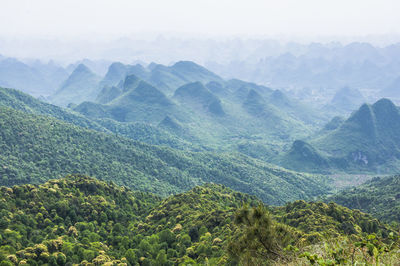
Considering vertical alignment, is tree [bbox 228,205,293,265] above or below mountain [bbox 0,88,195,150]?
above

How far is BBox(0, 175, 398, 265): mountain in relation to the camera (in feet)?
108

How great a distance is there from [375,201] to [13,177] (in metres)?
103

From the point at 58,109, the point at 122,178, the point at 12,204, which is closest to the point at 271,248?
the point at 12,204

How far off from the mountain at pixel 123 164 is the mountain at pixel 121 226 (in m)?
48.6

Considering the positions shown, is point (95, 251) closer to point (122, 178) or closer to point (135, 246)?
point (135, 246)

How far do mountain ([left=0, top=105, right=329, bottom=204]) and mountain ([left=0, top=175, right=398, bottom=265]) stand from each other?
48.6 meters

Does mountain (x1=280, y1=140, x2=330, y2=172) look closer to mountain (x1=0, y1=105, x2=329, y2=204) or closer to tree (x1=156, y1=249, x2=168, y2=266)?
mountain (x1=0, y1=105, x2=329, y2=204)

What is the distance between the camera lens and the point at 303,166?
180m

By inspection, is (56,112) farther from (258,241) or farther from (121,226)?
(258,241)

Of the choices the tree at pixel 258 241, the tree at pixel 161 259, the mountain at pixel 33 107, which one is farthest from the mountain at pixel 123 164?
the tree at pixel 258 241

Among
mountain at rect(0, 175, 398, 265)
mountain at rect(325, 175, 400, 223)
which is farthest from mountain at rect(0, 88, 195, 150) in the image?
mountain at rect(0, 175, 398, 265)

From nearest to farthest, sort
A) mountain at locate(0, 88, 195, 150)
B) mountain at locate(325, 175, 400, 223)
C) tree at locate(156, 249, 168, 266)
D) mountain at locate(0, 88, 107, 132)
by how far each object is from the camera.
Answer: tree at locate(156, 249, 168, 266)
mountain at locate(325, 175, 400, 223)
mountain at locate(0, 88, 107, 132)
mountain at locate(0, 88, 195, 150)

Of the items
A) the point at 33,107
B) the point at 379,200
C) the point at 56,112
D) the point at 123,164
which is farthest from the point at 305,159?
the point at 33,107

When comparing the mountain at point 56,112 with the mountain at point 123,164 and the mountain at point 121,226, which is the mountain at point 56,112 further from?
the mountain at point 121,226
